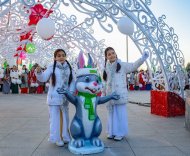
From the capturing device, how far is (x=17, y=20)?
47.0 ft

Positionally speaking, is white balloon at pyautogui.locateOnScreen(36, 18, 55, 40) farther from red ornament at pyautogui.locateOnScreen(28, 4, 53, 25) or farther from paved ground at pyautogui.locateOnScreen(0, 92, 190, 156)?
red ornament at pyautogui.locateOnScreen(28, 4, 53, 25)

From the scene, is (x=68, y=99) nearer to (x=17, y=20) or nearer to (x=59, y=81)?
(x=59, y=81)

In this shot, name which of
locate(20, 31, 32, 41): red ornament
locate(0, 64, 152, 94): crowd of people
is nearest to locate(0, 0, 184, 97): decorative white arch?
locate(20, 31, 32, 41): red ornament

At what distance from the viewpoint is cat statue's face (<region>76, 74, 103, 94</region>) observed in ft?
15.0

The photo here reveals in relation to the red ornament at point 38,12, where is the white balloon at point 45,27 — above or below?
below

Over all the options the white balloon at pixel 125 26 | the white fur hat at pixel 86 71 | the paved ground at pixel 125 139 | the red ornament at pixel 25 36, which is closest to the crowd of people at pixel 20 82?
the red ornament at pixel 25 36

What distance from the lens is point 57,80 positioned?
4.88 meters

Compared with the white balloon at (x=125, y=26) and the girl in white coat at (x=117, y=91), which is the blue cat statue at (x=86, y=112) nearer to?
the girl in white coat at (x=117, y=91)

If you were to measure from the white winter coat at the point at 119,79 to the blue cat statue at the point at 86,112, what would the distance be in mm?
664

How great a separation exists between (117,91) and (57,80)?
1.07 meters

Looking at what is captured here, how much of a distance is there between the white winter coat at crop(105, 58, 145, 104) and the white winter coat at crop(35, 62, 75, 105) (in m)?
0.76

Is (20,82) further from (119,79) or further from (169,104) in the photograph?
(119,79)

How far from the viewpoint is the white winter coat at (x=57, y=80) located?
4.80 m

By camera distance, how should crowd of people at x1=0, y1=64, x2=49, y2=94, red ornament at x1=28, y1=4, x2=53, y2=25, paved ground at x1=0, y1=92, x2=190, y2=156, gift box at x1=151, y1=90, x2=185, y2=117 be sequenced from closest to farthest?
paved ground at x1=0, y1=92, x2=190, y2=156 < gift box at x1=151, y1=90, x2=185, y2=117 < red ornament at x1=28, y1=4, x2=53, y2=25 < crowd of people at x1=0, y1=64, x2=49, y2=94
